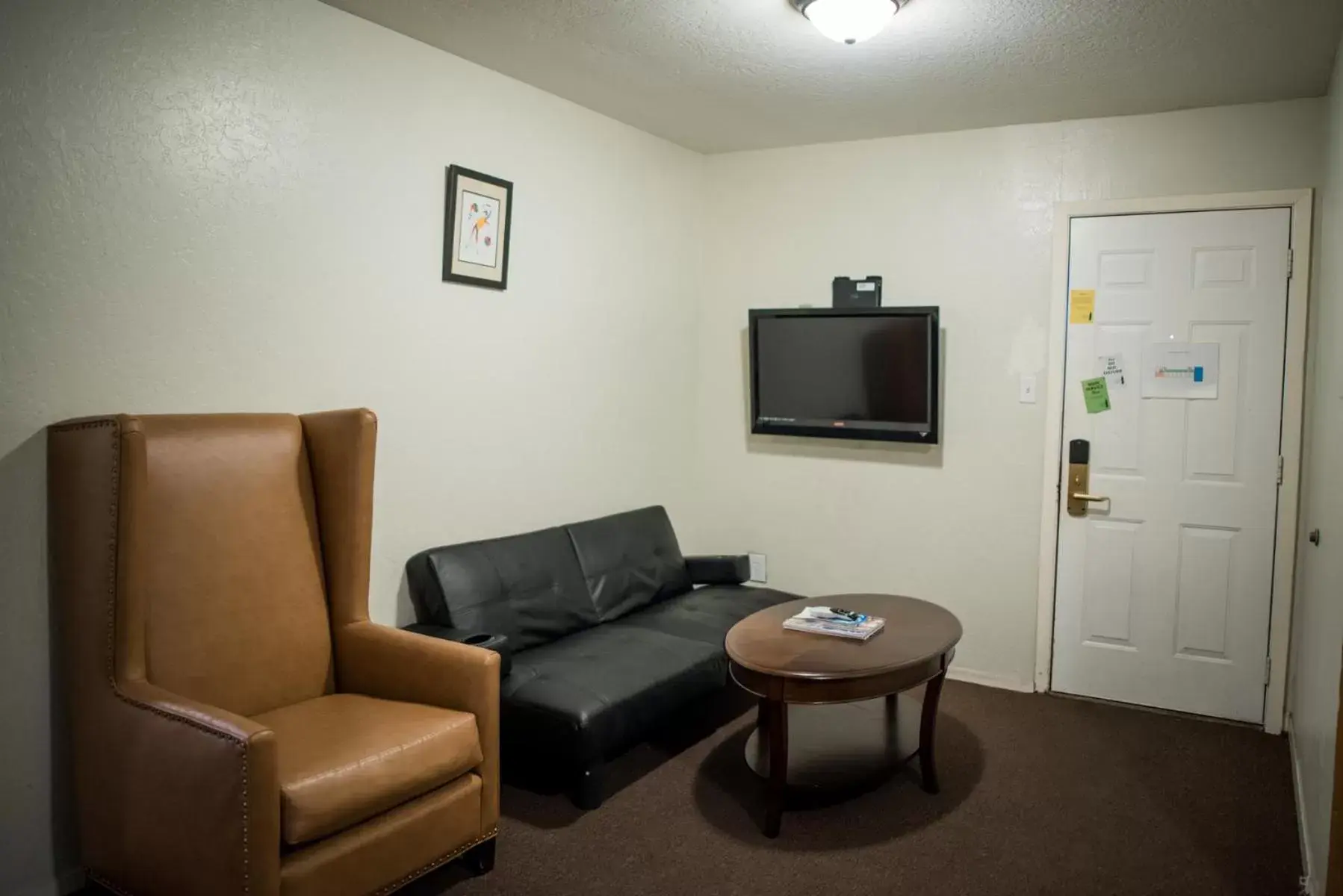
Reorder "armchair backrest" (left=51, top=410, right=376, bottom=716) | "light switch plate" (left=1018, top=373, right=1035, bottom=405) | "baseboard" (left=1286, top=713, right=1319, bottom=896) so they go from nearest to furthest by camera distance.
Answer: "armchair backrest" (left=51, top=410, right=376, bottom=716) → "baseboard" (left=1286, top=713, right=1319, bottom=896) → "light switch plate" (left=1018, top=373, right=1035, bottom=405)

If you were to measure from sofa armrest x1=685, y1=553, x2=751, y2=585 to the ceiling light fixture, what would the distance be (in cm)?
235

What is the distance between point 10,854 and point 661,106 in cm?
337

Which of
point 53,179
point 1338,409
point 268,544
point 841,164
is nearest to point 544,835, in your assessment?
point 268,544

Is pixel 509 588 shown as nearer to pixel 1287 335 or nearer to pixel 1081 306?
pixel 1081 306

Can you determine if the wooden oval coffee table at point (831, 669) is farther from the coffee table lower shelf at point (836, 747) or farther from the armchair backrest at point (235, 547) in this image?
the armchair backrest at point (235, 547)

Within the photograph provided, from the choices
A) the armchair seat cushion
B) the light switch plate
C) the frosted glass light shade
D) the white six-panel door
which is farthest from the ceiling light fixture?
the armchair seat cushion

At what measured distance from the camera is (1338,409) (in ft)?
8.15

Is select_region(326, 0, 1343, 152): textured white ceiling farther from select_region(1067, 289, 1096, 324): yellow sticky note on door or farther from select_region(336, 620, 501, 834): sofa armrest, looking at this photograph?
select_region(336, 620, 501, 834): sofa armrest

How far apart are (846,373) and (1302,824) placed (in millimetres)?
2387

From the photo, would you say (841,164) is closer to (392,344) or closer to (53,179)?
(392,344)

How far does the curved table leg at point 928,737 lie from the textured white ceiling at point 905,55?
214 centimetres

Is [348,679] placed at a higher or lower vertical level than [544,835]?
higher

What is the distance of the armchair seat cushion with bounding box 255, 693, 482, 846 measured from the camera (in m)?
2.02

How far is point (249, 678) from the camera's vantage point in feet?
8.19
